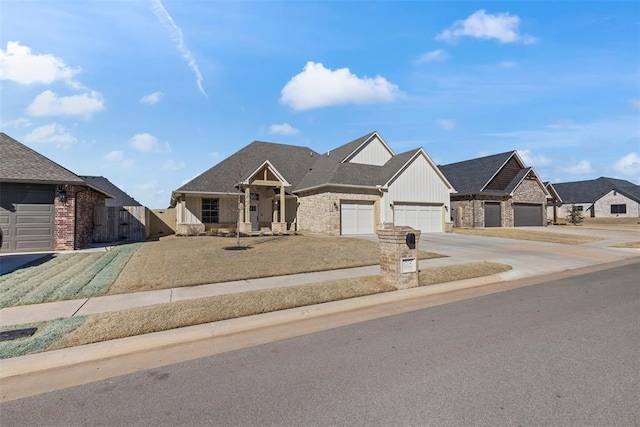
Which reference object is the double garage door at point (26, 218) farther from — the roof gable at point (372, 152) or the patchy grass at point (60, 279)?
the roof gable at point (372, 152)

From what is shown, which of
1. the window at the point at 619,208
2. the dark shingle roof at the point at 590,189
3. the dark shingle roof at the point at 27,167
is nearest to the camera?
the dark shingle roof at the point at 27,167

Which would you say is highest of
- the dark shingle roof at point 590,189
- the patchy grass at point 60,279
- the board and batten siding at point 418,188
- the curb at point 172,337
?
the dark shingle roof at point 590,189

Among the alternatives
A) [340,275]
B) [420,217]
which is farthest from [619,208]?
[340,275]

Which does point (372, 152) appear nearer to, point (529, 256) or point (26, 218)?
point (529, 256)

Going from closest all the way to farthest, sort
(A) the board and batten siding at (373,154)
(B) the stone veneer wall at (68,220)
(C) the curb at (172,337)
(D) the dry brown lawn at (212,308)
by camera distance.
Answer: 1. (C) the curb at (172,337)
2. (D) the dry brown lawn at (212,308)
3. (B) the stone veneer wall at (68,220)
4. (A) the board and batten siding at (373,154)

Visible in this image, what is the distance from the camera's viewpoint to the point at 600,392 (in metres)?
3.46

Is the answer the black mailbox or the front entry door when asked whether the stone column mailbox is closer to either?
the black mailbox

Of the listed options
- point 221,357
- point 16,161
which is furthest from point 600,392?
point 16,161

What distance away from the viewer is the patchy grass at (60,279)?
7413 mm

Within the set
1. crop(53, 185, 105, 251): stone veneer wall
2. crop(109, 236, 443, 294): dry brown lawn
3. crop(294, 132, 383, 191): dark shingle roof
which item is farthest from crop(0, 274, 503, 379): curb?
crop(294, 132, 383, 191): dark shingle roof

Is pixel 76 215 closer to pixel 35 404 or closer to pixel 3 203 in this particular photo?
pixel 3 203

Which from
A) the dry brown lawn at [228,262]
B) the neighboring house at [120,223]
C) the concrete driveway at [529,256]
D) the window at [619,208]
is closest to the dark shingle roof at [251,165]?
the neighboring house at [120,223]

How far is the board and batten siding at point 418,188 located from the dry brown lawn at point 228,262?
8.73m

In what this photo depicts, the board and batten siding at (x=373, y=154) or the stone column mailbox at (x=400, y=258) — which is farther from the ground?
the board and batten siding at (x=373, y=154)
